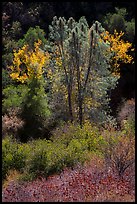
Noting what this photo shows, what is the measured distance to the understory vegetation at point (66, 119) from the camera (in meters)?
12.0

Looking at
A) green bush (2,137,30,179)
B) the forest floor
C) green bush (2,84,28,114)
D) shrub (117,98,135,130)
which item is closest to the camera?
the forest floor

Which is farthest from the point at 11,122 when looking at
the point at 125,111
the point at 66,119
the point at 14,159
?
the point at 125,111

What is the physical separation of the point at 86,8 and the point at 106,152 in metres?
26.8

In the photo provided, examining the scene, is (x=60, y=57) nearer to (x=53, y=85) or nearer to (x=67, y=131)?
(x=53, y=85)

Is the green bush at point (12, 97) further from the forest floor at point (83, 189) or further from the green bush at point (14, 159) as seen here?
the forest floor at point (83, 189)

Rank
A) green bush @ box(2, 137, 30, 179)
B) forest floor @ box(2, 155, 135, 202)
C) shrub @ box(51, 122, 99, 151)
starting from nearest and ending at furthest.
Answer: forest floor @ box(2, 155, 135, 202) < green bush @ box(2, 137, 30, 179) < shrub @ box(51, 122, 99, 151)

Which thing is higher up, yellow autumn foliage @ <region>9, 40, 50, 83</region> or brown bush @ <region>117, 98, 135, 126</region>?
yellow autumn foliage @ <region>9, 40, 50, 83</region>

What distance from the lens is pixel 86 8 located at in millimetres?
38000

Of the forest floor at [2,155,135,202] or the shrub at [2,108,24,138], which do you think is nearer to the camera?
the forest floor at [2,155,135,202]

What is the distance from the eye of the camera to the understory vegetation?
1198 cm

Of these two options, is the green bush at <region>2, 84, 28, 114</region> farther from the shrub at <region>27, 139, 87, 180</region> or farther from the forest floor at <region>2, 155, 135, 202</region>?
the forest floor at <region>2, 155, 135, 202</region>

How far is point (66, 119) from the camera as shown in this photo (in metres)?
23.6

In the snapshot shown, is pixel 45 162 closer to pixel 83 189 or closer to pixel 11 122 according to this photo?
pixel 83 189

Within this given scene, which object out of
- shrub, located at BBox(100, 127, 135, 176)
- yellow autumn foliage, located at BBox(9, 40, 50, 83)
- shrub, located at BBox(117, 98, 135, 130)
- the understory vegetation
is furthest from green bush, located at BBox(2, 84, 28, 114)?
shrub, located at BBox(100, 127, 135, 176)
